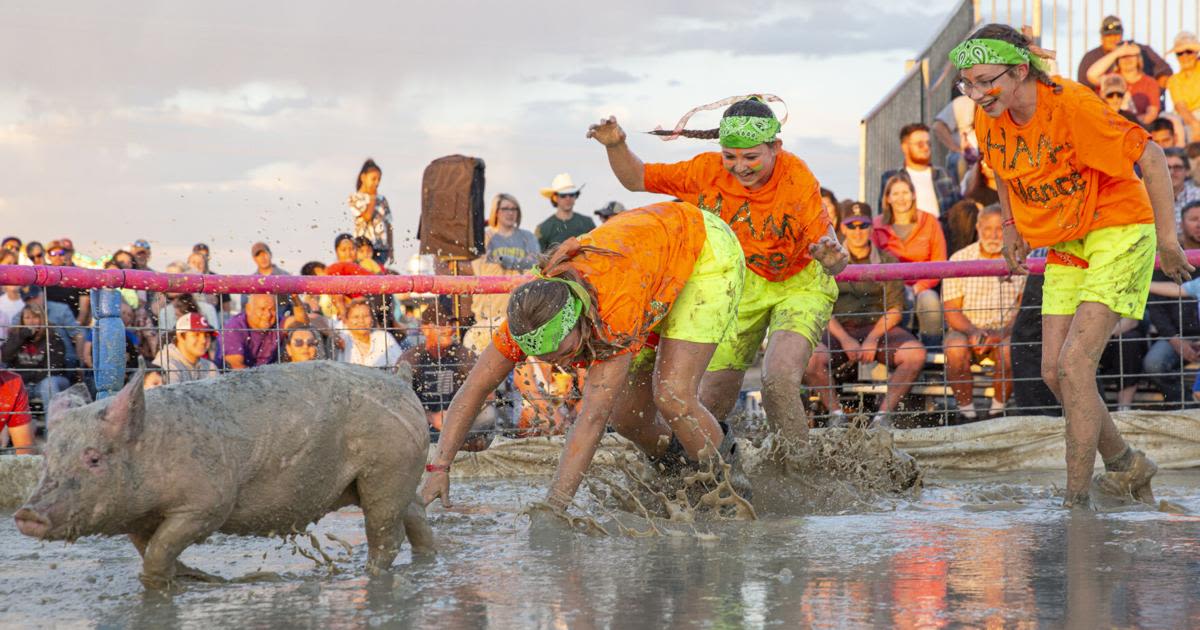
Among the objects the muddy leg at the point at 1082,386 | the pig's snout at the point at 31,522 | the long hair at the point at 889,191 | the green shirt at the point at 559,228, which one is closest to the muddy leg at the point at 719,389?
the muddy leg at the point at 1082,386

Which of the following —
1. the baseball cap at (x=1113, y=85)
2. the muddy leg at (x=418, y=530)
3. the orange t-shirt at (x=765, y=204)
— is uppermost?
the baseball cap at (x=1113, y=85)

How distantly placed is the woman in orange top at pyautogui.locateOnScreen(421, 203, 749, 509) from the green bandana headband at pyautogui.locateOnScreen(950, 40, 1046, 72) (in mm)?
1269

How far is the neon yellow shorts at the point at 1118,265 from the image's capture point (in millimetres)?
5781

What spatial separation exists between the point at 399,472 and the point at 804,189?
2.63 m

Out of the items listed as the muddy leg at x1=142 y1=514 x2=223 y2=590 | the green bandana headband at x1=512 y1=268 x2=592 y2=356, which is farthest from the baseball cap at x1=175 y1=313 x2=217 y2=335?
the muddy leg at x1=142 y1=514 x2=223 y2=590

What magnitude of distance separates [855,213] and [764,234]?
4203 millimetres

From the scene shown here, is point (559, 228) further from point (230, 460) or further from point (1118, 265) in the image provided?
point (230, 460)

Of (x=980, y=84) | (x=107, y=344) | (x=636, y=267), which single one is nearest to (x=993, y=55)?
(x=980, y=84)

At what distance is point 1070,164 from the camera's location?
5770mm

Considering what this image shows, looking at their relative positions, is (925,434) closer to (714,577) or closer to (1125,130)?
(1125,130)

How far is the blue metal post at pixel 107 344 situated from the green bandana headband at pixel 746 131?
9.94ft

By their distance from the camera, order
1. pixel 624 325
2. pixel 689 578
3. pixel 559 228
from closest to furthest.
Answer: pixel 689 578 < pixel 624 325 < pixel 559 228

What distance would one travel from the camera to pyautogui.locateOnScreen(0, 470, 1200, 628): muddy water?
145 inches

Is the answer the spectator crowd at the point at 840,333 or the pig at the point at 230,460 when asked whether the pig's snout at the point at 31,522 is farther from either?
the spectator crowd at the point at 840,333
